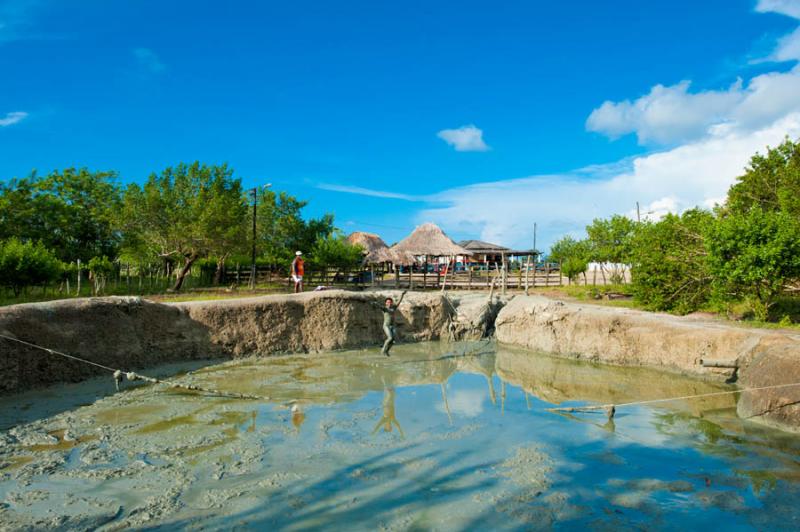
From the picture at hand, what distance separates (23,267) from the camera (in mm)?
17219

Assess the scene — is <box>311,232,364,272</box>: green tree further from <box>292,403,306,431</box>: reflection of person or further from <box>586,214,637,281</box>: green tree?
<box>292,403,306,431</box>: reflection of person

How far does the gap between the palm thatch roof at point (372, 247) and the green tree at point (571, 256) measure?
1078 cm

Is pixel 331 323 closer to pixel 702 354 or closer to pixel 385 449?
pixel 385 449

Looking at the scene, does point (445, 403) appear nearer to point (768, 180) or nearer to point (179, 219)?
point (768, 180)

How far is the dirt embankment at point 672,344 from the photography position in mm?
7948

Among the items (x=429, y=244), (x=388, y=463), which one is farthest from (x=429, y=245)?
(x=388, y=463)

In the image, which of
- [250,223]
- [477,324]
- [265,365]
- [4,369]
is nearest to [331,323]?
[265,365]

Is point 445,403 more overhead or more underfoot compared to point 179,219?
more underfoot

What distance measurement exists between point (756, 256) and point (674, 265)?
342cm

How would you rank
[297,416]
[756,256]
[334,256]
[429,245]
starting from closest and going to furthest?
[297,416] < [756,256] < [334,256] < [429,245]

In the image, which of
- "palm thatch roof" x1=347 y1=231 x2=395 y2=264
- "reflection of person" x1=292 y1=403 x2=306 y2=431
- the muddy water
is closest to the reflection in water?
the muddy water

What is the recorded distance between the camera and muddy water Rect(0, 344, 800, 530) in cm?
479

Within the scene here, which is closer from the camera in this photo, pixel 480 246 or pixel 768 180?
pixel 768 180

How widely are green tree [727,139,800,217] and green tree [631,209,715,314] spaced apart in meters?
2.06
